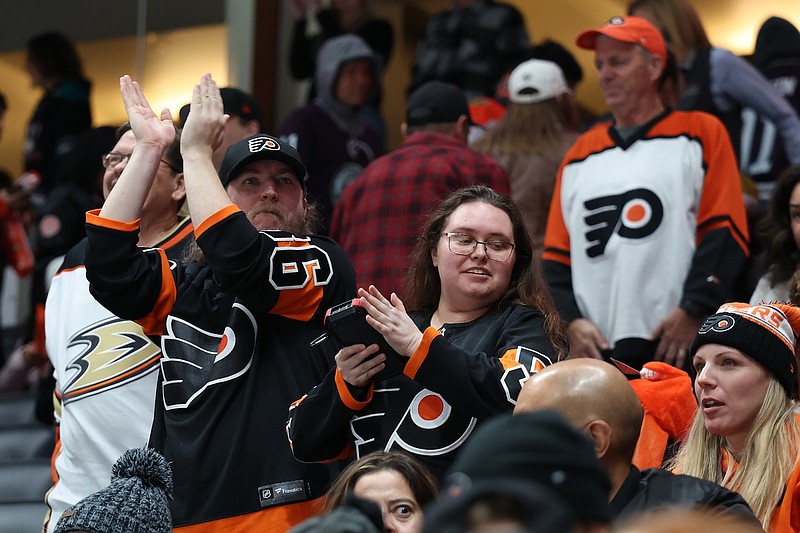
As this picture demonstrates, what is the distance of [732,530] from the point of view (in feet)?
5.75

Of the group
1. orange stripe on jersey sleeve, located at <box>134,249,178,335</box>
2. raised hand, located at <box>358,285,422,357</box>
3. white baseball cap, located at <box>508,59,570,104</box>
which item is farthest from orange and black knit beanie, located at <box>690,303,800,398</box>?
white baseball cap, located at <box>508,59,570,104</box>

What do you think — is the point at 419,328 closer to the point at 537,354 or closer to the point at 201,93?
the point at 537,354

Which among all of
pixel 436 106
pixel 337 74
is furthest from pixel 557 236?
pixel 337 74

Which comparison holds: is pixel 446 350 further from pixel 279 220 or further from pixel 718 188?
pixel 718 188

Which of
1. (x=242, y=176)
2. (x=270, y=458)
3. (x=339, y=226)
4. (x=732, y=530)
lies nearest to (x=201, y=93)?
(x=242, y=176)

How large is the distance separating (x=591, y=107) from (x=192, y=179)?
16.8ft

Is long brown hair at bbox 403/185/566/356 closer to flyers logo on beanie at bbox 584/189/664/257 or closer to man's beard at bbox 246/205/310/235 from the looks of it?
man's beard at bbox 246/205/310/235

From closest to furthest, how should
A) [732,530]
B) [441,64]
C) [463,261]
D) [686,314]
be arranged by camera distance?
[732,530] < [463,261] < [686,314] < [441,64]

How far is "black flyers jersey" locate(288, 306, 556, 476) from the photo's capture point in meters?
3.36

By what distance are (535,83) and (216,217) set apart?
2.58 metres

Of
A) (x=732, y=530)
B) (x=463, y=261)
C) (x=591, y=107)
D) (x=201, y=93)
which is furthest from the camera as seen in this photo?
(x=591, y=107)

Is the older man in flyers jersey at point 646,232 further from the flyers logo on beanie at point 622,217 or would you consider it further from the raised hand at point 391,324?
the raised hand at point 391,324

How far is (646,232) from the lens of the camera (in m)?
A: 4.97

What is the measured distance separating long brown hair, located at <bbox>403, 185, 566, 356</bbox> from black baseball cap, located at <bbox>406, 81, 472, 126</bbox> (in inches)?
67.4
